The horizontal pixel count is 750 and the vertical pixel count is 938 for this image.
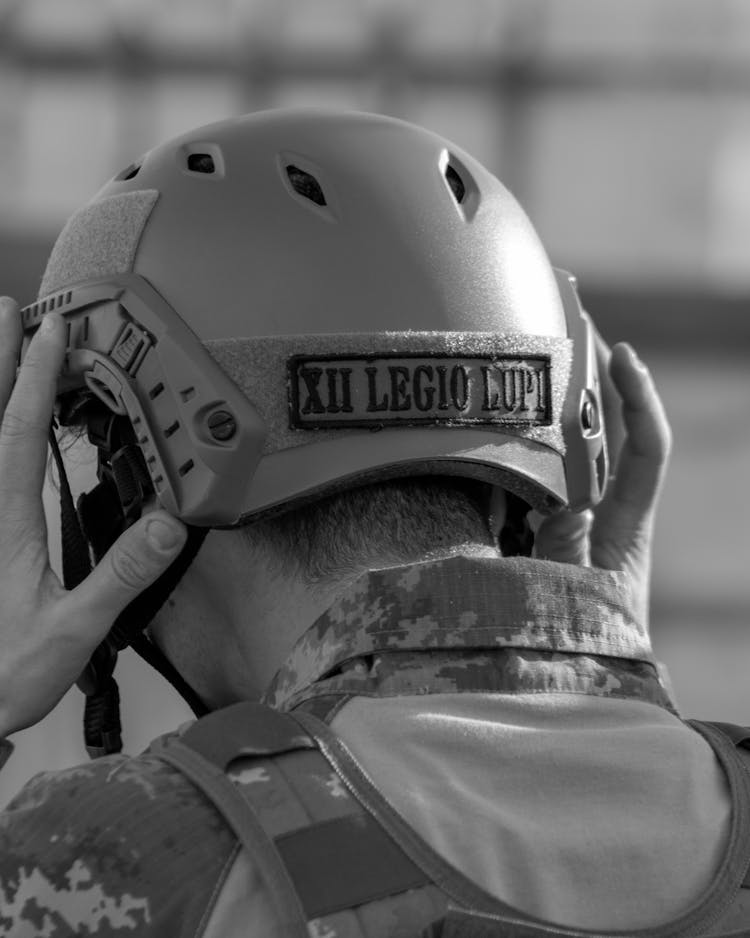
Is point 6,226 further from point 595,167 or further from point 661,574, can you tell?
point 661,574

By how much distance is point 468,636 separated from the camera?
3.94 ft

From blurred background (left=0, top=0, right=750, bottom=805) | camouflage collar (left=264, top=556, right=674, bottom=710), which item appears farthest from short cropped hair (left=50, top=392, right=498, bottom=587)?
blurred background (left=0, top=0, right=750, bottom=805)

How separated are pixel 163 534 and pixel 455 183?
55 cm

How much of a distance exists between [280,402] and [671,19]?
551 centimetres

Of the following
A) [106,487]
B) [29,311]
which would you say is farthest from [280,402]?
[29,311]

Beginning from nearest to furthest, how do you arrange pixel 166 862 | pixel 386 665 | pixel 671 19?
pixel 166 862, pixel 386 665, pixel 671 19

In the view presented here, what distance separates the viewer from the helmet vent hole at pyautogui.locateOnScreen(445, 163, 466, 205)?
1.62m

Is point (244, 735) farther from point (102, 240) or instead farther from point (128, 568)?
A: point (102, 240)

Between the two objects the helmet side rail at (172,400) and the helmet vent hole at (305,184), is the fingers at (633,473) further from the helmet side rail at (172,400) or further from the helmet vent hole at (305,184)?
the helmet side rail at (172,400)

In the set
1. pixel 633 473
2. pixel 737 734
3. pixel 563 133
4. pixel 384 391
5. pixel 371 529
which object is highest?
pixel 384 391

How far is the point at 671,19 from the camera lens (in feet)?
20.9

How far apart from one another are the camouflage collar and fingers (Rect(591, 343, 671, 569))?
804 mm

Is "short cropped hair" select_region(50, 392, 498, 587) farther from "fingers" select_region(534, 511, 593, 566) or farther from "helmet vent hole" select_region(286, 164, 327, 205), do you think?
"fingers" select_region(534, 511, 593, 566)

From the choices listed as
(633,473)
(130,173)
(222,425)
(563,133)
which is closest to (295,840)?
(222,425)
